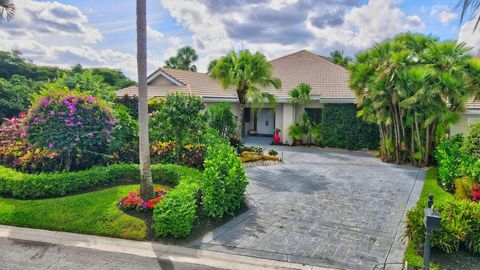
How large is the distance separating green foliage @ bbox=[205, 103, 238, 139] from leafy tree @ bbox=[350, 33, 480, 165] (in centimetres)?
605

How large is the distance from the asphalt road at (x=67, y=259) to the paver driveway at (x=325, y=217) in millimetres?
1055

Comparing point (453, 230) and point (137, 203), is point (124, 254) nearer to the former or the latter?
point (137, 203)

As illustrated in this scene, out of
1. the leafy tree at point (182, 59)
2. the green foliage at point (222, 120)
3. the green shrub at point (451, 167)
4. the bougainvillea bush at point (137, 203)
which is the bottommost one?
the bougainvillea bush at point (137, 203)

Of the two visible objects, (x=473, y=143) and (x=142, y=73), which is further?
(x=473, y=143)

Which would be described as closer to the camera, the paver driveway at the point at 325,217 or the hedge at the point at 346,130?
the paver driveway at the point at 325,217

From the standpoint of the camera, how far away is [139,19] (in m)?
7.13

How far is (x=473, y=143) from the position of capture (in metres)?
8.99

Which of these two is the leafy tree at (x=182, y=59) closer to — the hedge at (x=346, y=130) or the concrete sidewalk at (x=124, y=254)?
the hedge at (x=346, y=130)

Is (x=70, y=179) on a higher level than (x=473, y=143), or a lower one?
lower

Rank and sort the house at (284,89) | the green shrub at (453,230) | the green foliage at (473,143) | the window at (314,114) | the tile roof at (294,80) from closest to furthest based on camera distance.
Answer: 1. the green shrub at (453,230)
2. the green foliage at (473,143)
3. the house at (284,89)
4. the tile roof at (294,80)
5. the window at (314,114)

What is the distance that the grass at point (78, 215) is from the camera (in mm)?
6684

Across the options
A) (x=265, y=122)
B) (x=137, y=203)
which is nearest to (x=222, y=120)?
(x=137, y=203)

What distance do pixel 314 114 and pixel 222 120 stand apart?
782cm

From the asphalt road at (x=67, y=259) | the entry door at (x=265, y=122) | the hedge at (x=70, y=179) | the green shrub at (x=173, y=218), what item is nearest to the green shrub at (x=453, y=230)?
the asphalt road at (x=67, y=259)
